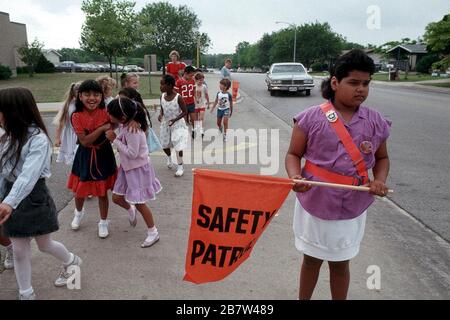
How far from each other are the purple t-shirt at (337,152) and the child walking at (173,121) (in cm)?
400

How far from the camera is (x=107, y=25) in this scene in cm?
2516

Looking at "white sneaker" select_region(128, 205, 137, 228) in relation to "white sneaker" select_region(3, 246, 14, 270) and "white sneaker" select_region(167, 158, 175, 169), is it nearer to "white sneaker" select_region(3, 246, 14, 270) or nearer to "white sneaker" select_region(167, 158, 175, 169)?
"white sneaker" select_region(3, 246, 14, 270)

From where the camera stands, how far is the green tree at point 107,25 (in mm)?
25062

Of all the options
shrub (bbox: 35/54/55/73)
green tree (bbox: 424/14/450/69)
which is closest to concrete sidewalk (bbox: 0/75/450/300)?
green tree (bbox: 424/14/450/69)

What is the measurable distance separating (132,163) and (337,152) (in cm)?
216

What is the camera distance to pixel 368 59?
218 centimetres

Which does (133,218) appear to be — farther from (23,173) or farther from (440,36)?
(440,36)

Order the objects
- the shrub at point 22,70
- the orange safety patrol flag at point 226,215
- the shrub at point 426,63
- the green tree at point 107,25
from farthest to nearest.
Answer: the shrub at point 426,63 → the shrub at point 22,70 → the green tree at point 107,25 → the orange safety patrol flag at point 226,215

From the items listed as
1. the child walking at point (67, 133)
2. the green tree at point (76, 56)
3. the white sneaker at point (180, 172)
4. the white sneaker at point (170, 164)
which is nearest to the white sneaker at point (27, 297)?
the child walking at point (67, 133)

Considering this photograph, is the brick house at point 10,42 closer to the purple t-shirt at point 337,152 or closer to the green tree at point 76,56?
the purple t-shirt at point 337,152

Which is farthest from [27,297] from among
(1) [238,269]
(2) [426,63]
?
(2) [426,63]

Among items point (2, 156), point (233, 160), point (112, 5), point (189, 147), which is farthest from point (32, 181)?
point (112, 5)

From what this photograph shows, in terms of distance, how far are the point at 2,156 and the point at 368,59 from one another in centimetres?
245
